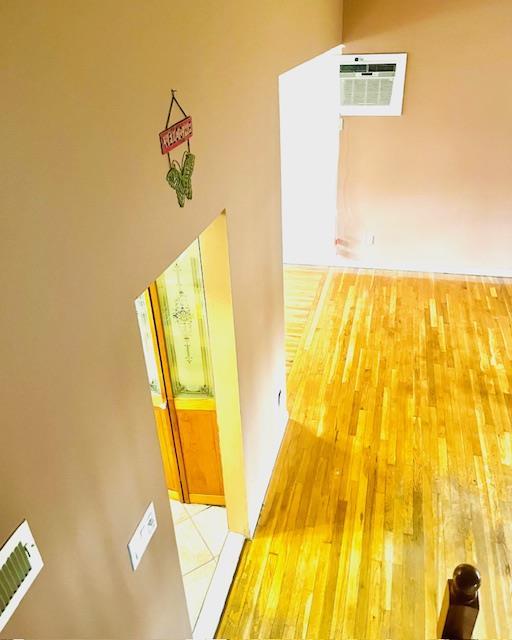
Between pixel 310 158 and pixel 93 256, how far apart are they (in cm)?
Result: 503

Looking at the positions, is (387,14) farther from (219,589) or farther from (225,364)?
(219,589)

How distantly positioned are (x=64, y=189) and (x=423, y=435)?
342 cm

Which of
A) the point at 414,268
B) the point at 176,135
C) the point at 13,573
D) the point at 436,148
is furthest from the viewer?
the point at 414,268

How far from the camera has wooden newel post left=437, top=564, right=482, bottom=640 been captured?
124 cm

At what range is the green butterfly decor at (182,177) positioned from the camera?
1.65 m

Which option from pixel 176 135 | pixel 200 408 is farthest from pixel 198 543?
pixel 176 135

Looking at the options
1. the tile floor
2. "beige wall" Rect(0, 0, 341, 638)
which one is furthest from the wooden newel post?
the tile floor

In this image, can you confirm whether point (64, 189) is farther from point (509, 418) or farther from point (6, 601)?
point (509, 418)

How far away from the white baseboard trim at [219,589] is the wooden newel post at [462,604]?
5.75 ft

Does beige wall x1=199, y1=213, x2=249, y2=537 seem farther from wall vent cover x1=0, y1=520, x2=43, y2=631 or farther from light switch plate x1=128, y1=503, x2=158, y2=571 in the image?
wall vent cover x1=0, y1=520, x2=43, y2=631

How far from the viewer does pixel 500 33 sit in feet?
15.8

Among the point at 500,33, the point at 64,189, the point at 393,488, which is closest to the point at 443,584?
the point at 393,488

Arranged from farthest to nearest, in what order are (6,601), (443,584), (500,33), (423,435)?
1. (500,33)
2. (423,435)
3. (443,584)
4. (6,601)

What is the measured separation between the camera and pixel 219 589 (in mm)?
2881
